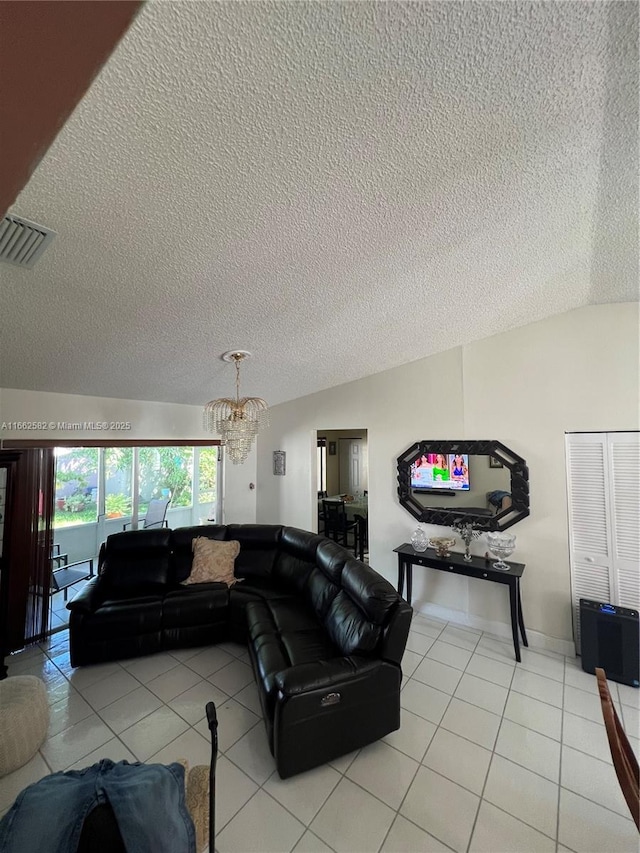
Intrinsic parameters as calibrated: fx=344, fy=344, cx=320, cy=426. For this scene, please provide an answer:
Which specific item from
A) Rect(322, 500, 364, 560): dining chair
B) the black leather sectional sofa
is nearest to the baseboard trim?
the black leather sectional sofa

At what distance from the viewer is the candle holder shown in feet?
11.2

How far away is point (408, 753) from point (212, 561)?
2406 millimetres

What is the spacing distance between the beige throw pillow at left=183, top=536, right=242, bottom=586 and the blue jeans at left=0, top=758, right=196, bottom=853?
9.13 feet

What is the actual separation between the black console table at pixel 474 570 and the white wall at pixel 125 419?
2866 millimetres

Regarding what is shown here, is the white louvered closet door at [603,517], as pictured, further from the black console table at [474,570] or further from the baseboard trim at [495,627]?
the black console table at [474,570]

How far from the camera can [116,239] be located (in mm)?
1586

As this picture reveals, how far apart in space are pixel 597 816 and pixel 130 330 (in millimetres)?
3898

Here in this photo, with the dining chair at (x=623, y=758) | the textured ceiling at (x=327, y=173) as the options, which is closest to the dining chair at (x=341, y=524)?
the textured ceiling at (x=327, y=173)

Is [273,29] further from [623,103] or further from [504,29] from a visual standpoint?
[623,103]

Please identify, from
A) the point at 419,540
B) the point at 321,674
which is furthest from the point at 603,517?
the point at 321,674

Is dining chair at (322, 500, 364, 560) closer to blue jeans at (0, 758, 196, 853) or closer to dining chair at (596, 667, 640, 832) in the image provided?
dining chair at (596, 667, 640, 832)

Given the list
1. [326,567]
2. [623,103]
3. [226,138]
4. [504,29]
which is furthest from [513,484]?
[226,138]

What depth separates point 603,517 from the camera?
9.70ft

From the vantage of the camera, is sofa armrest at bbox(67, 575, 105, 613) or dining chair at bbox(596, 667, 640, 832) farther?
sofa armrest at bbox(67, 575, 105, 613)
